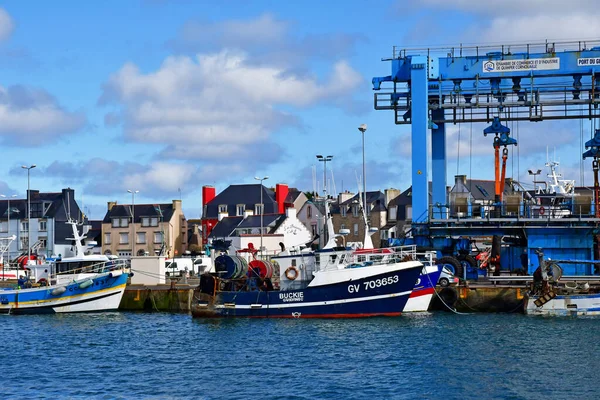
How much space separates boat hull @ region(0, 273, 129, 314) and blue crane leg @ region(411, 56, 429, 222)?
15.9 metres

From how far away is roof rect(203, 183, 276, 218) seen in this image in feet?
333

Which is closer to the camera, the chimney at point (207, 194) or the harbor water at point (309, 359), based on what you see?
the harbor water at point (309, 359)

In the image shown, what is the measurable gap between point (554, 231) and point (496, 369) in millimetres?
19944

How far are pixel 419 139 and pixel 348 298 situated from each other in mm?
10741

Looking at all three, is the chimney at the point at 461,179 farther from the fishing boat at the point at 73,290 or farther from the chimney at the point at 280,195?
the fishing boat at the point at 73,290

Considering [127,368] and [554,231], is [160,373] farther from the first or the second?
[554,231]

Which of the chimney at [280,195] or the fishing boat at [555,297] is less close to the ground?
the chimney at [280,195]

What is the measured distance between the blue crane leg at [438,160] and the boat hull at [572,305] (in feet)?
32.3

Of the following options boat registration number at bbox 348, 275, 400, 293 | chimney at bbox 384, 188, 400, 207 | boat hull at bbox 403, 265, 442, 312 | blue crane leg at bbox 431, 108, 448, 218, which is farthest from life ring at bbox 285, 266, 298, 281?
chimney at bbox 384, 188, 400, 207

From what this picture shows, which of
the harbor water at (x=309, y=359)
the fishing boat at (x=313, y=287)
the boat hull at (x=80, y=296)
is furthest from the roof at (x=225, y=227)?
the harbor water at (x=309, y=359)

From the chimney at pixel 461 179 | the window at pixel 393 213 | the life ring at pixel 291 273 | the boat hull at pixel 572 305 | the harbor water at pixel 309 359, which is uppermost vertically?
the chimney at pixel 461 179

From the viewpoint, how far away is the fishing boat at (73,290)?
51531 millimetres

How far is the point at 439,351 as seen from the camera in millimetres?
35000

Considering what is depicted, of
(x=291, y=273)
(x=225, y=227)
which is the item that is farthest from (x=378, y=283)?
(x=225, y=227)
